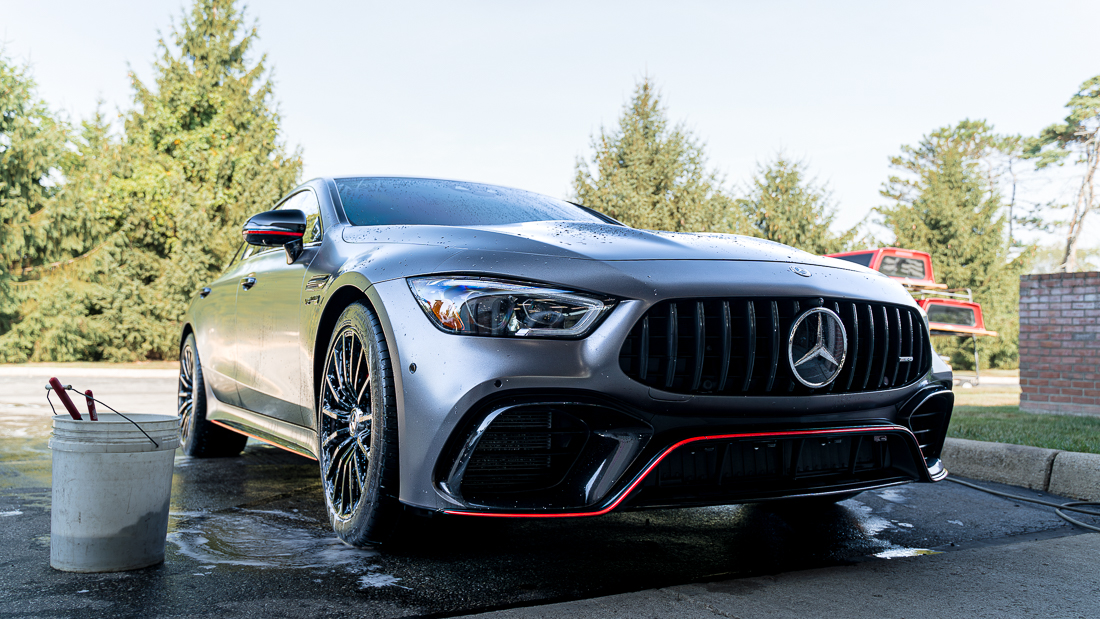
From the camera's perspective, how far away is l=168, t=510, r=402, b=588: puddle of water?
268 cm

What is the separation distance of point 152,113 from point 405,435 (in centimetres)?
2225

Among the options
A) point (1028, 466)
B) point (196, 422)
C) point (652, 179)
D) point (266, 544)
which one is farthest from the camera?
point (652, 179)

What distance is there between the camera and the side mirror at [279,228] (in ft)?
11.7

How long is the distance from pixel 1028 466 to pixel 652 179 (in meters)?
13.8

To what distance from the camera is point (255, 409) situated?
398 centimetres

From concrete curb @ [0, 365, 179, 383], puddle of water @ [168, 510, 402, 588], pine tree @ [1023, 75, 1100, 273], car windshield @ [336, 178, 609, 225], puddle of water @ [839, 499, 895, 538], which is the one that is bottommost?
concrete curb @ [0, 365, 179, 383]

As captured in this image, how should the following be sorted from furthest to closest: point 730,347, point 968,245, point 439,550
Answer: point 968,245 < point 439,550 < point 730,347

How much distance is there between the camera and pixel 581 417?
232 centimetres

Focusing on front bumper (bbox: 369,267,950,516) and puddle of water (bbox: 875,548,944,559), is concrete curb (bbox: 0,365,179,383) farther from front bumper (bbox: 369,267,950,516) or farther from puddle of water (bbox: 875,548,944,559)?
puddle of water (bbox: 875,548,944,559)

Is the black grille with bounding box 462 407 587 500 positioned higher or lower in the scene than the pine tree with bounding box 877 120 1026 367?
lower

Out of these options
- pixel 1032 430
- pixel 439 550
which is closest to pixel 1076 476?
pixel 1032 430

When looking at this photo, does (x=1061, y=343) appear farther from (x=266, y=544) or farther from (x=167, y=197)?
(x=167, y=197)

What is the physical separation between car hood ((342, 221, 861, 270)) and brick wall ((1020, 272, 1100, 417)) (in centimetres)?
540

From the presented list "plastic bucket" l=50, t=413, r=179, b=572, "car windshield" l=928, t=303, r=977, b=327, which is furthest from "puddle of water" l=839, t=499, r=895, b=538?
"car windshield" l=928, t=303, r=977, b=327
